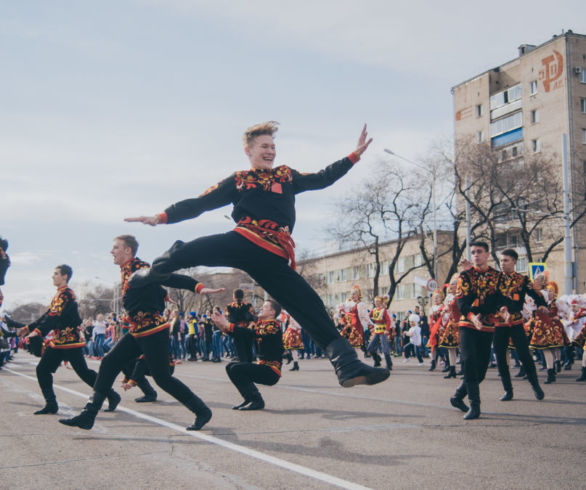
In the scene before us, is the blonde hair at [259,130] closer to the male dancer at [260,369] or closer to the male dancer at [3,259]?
the male dancer at [260,369]

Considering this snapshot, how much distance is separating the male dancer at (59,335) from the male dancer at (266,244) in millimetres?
3954

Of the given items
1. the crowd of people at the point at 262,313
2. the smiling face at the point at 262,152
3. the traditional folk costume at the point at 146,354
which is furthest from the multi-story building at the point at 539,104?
the smiling face at the point at 262,152

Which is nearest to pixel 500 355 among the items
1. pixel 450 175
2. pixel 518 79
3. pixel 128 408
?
pixel 128 408

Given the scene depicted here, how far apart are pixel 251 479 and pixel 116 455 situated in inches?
57.5

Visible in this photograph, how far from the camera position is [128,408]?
29.1 feet

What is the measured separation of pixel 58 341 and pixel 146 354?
7.76ft

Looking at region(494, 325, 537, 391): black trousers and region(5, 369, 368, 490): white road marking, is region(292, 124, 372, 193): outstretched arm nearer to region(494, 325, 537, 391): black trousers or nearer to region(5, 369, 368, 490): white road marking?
region(5, 369, 368, 490): white road marking

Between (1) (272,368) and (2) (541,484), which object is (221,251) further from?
(1) (272,368)

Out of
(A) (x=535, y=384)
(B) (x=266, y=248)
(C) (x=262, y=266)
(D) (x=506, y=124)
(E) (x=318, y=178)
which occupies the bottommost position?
(A) (x=535, y=384)

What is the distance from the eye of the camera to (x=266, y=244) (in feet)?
15.5

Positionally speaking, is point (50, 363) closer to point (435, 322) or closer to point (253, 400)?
point (253, 400)

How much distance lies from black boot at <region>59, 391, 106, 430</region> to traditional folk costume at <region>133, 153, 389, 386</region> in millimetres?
2032

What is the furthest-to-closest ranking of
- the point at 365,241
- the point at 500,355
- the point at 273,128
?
the point at 365,241, the point at 500,355, the point at 273,128

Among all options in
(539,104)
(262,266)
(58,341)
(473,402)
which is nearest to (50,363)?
(58,341)
